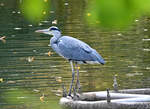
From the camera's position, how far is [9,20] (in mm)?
19156

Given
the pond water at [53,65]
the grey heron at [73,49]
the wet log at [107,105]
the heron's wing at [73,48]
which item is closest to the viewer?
the wet log at [107,105]

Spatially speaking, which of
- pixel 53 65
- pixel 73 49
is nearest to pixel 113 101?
pixel 73 49

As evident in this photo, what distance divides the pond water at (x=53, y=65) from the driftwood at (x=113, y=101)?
0.45 meters

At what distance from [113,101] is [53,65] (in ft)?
13.9

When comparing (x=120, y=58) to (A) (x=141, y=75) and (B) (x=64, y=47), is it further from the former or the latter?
(B) (x=64, y=47)

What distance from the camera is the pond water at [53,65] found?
926 cm

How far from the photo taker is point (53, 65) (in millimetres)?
11594

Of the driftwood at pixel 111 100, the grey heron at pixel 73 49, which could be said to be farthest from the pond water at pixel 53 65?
the grey heron at pixel 73 49

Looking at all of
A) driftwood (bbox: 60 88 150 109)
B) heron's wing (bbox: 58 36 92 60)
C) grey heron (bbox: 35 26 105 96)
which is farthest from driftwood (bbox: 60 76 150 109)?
heron's wing (bbox: 58 36 92 60)

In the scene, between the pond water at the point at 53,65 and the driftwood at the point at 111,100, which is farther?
the pond water at the point at 53,65

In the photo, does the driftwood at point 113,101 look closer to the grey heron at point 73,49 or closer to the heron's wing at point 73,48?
the grey heron at point 73,49

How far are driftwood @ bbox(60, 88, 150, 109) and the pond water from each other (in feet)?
1.47

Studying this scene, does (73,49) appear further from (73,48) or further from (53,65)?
(53,65)

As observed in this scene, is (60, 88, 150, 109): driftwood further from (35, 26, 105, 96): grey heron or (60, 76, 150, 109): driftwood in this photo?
(35, 26, 105, 96): grey heron
